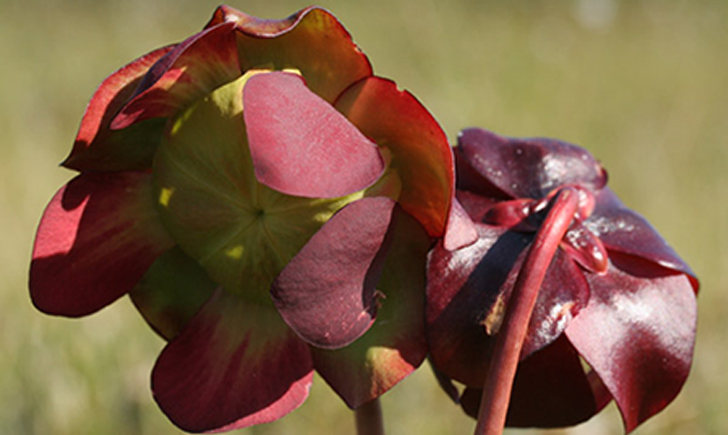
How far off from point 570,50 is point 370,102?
3.30 meters

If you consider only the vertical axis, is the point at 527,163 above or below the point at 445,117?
above

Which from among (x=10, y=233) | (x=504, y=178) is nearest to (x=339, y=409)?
(x=504, y=178)

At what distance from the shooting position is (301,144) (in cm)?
39

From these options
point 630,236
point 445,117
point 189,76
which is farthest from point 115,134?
point 445,117

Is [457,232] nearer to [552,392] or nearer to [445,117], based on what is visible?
[552,392]

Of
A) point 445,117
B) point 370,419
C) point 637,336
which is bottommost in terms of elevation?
point 445,117

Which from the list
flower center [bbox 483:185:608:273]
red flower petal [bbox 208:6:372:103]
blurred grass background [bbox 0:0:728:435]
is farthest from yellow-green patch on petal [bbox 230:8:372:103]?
blurred grass background [bbox 0:0:728:435]

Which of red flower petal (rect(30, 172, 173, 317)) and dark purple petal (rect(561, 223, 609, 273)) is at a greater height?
dark purple petal (rect(561, 223, 609, 273))

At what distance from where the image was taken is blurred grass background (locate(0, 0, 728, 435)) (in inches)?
50.2

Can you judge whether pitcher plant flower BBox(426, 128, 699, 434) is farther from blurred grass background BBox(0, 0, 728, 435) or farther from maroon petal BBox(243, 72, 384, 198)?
blurred grass background BBox(0, 0, 728, 435)

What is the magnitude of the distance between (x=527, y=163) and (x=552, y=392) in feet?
0.43

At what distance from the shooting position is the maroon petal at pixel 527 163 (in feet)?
1.68

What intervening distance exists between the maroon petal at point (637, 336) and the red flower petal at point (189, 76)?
21 cm

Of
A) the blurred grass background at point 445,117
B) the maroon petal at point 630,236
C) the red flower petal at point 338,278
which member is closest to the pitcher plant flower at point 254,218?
the red flower petal at point 338,278
